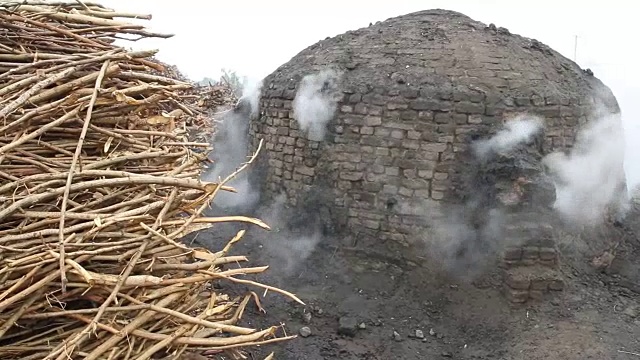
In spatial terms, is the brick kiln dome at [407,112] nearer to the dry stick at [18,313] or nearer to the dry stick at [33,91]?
the dry stick at [33,91]

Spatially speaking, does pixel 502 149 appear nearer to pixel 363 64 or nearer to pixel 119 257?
pixel 363 64

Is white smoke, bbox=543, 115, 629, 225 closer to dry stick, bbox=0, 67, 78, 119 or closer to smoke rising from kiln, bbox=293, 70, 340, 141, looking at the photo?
smoke rising from kiln, bbox=293, 70, 340, 141

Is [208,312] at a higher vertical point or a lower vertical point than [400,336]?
higher

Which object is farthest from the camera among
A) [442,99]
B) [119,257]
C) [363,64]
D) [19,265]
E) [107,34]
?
[363,64]

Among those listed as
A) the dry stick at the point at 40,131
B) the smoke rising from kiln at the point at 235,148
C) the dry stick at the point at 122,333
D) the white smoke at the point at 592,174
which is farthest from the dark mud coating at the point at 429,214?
the dry stick at the point at 40,131

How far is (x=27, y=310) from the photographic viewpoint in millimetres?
1634

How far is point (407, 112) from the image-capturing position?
6.85m

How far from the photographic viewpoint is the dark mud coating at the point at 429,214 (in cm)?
608

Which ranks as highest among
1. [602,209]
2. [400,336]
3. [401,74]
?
[401,74]

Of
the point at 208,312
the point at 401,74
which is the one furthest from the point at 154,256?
the point at 401,74

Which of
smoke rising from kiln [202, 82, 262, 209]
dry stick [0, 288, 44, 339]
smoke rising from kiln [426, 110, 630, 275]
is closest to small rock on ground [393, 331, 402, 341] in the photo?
smoke rising from kiln [426, 110, 630, 275]

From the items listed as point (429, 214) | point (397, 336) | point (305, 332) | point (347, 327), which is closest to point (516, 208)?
point (429, 214)

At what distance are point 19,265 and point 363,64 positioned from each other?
245 inches

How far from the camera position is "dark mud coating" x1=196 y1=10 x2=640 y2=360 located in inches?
239
